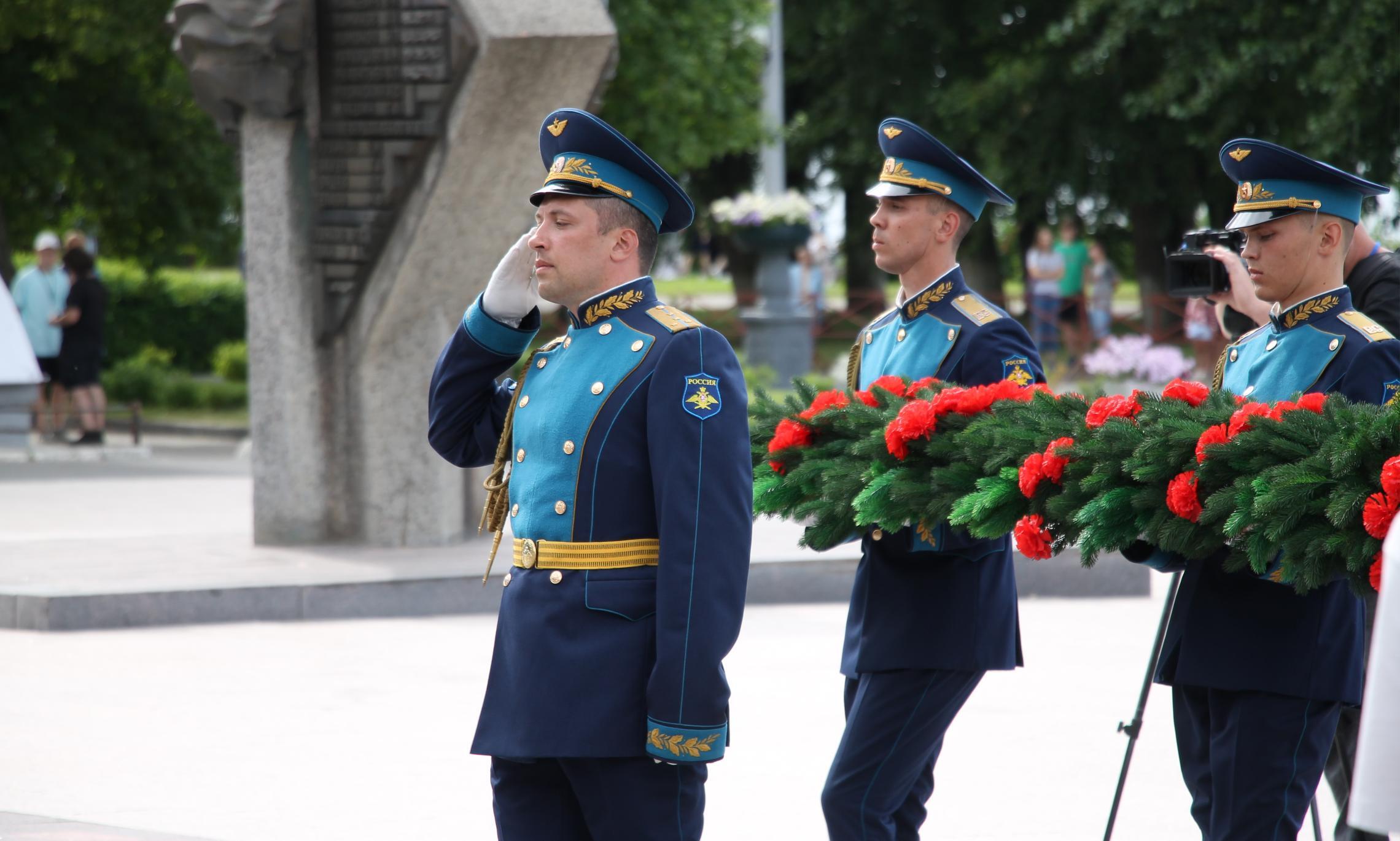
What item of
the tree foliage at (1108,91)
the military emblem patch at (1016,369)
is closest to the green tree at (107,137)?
the tree foliage at (1108,91)

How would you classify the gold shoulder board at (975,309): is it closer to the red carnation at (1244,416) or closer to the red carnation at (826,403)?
the red carnation at (826,403)

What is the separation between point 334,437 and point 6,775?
4.44 meters

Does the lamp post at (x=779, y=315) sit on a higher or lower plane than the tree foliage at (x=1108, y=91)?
lower

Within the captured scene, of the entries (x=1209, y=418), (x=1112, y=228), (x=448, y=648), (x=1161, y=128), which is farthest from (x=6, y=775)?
(x=1112, y=228)

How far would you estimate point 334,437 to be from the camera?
34.1 ft

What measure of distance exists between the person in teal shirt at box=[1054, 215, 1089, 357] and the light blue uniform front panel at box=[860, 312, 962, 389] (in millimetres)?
17655

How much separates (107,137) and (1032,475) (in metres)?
20.0

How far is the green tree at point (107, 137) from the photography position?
19.8 metres

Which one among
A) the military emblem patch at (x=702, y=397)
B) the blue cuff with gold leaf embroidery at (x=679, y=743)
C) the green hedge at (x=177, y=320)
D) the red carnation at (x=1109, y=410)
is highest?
the military emblem patch at (x=702, y=397)

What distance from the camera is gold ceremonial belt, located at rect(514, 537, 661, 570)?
3422 millimetres

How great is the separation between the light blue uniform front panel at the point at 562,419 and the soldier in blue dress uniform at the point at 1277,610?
49.6 inches

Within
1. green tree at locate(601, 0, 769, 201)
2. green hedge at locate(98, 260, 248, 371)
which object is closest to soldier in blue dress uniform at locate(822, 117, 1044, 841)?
green tree at locate(601, 0, 769, 201)

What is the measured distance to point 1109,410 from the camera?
4012 millimetres

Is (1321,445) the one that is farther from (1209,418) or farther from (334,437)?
(334,437)
